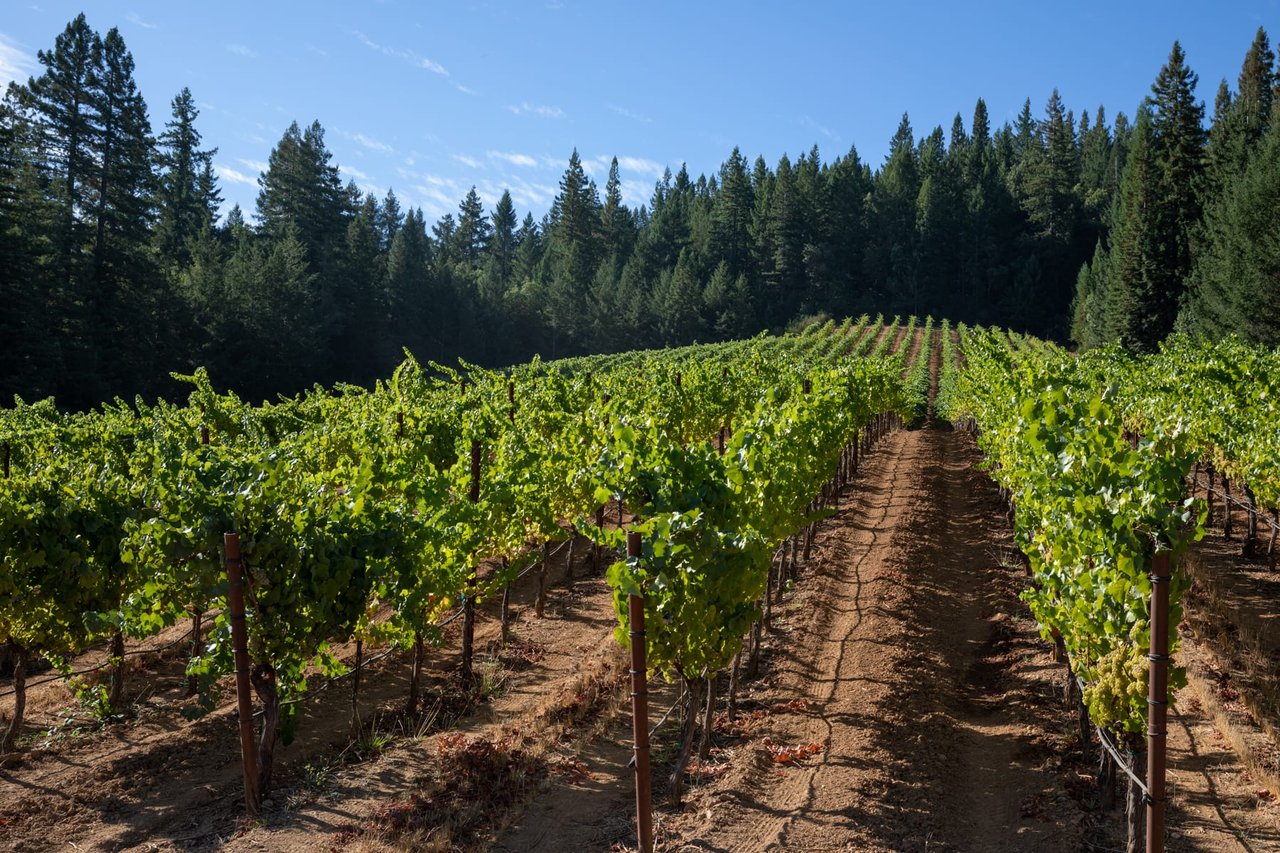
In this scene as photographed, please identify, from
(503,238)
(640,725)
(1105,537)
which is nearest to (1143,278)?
(1105,537)

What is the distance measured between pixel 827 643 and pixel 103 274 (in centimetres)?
4130

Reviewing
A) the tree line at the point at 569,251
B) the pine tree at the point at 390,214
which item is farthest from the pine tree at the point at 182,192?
the pine tree at the point at 390,214

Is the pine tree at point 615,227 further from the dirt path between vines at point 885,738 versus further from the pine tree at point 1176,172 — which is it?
the dirt path between vines at point 885,738

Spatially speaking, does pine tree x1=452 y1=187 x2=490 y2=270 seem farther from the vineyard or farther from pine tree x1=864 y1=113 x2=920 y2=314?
the vineyard

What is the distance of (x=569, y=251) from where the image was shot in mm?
90938

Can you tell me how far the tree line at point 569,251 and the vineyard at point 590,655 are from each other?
29.0 metres

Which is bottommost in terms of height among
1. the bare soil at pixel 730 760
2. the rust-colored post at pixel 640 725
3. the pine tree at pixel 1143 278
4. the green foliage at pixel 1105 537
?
the bare soil at pixel 730 760

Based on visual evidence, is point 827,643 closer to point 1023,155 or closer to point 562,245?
point 562,245

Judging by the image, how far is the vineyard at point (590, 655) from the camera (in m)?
6.89

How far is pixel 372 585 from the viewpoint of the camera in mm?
8250

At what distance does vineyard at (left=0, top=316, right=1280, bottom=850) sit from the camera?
689cm

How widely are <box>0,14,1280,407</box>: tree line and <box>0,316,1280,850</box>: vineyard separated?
95.0ft

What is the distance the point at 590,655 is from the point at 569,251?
270 ft

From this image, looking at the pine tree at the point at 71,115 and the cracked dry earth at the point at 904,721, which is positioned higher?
the pine tree at the point at 71,115
